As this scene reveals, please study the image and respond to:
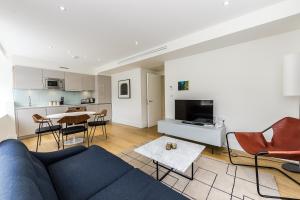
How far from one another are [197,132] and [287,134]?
53.2 inches

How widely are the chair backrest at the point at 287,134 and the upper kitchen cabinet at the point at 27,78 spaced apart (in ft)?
19.3

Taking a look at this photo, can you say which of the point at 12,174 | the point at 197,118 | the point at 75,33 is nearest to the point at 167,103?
the point at 197,118

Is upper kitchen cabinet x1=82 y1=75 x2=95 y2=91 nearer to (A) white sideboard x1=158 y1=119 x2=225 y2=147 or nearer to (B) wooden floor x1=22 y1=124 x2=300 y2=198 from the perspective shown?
(B) wooden floor x1=22 y1=124 x2=300 y2=198

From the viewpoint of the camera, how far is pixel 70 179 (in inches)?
48.0

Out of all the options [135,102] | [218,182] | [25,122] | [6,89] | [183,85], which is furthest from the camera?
[135,102]

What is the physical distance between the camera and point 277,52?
2.37 metres

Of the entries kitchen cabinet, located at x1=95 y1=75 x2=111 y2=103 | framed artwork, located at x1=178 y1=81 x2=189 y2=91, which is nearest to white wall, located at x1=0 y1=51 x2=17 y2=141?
kitchen cabinet, located at x1=95 y1=75 x2=111 y2=103

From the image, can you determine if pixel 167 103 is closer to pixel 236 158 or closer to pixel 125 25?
pixel 236 158

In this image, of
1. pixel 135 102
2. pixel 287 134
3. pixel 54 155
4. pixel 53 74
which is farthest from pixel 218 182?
pixel 53 74

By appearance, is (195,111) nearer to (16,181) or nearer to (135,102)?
(135,102)

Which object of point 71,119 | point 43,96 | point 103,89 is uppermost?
point 103,89

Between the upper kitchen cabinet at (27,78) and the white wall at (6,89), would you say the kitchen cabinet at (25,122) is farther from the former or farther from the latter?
the upper kitchen cabinet at (27,78)

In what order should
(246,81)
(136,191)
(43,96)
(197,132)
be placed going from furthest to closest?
(43,96)
(197,132)
(246,81)
(136,191)

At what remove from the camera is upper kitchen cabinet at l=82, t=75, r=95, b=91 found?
17.2 ft
